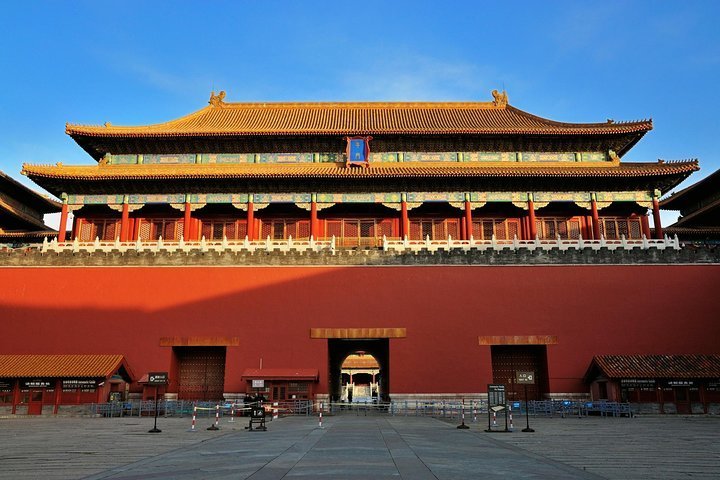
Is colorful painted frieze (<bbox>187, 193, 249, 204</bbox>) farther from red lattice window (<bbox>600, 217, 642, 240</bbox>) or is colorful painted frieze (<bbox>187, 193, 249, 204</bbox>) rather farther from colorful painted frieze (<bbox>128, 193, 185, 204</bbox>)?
red lattice window (<bbox>600, 217, 642, 240</bbox>)

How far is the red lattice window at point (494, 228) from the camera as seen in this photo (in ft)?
99.1

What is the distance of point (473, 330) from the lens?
78.6ft

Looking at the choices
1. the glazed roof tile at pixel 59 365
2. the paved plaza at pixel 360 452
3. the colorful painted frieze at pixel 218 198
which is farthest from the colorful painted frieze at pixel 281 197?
the paved plaza at pixel 360 452

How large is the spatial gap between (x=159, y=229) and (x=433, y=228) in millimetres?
13861

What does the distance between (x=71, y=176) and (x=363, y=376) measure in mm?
36635

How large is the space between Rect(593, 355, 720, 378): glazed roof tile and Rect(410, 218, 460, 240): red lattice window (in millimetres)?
9689

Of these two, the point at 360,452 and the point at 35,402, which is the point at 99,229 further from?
the point at 360,452

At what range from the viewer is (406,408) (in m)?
22.7

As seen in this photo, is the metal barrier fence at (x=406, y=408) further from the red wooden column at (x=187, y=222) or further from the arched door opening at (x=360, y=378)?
the arched door opening at (x=360, y=378)

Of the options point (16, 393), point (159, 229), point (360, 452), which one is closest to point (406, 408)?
point (360, 452)

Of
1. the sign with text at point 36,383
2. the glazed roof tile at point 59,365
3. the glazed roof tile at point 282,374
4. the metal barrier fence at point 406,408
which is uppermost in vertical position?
the glazed roof tile at point 59,365

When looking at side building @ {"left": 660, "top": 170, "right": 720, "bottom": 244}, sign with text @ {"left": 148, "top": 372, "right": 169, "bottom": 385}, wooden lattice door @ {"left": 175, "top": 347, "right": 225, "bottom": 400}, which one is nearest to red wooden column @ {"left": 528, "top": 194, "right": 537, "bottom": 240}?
side building @ {"left": 660, "top": 170, "right": 720, "bottom": 244}

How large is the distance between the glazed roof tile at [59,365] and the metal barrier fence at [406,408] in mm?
1394

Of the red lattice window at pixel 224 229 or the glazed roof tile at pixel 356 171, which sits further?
the red lattice window at pixel 224 229
